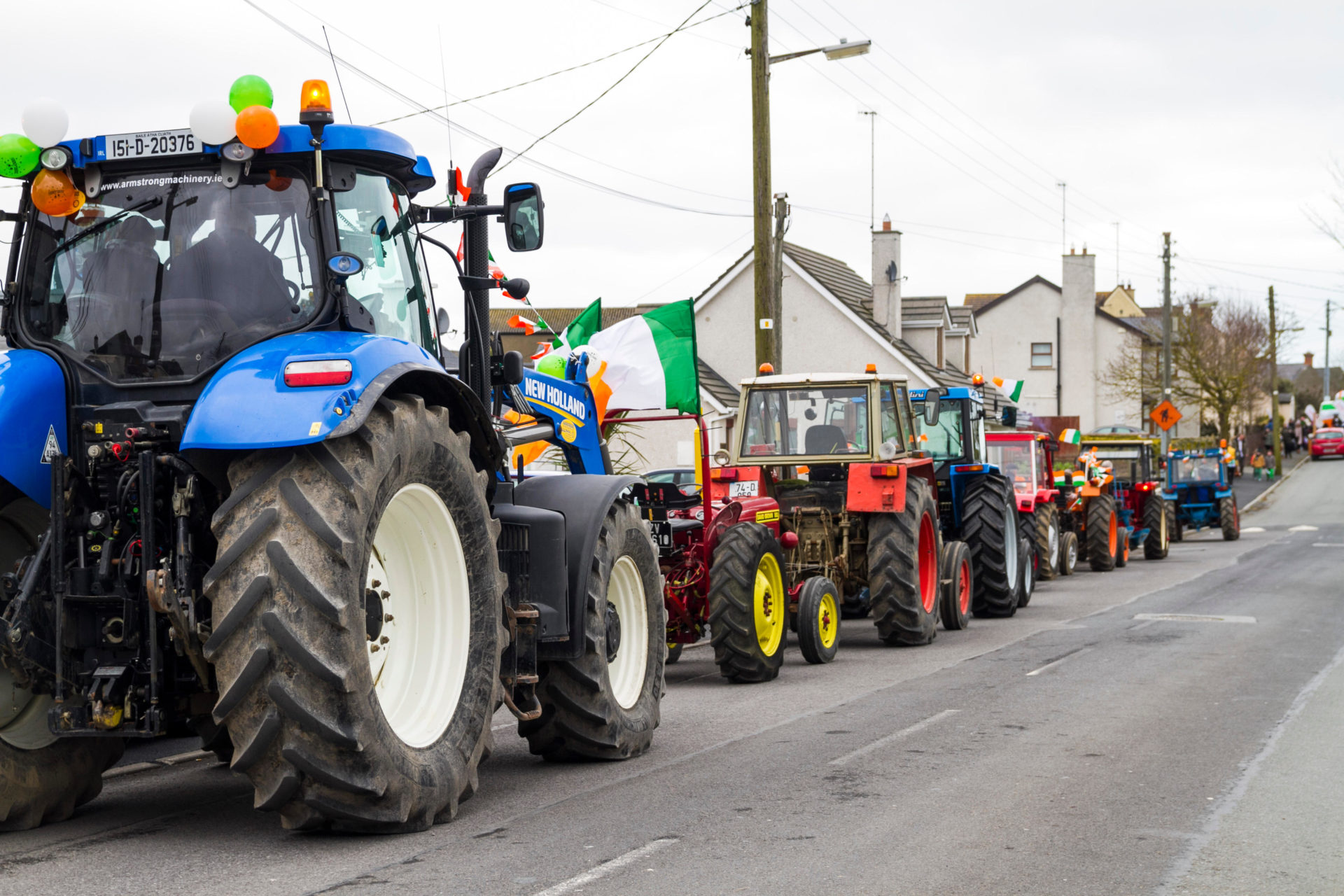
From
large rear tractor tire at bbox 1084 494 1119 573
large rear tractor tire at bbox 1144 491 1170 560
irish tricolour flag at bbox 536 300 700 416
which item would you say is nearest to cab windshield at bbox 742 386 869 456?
irish tricolour flag at bbox 536 300 700 416

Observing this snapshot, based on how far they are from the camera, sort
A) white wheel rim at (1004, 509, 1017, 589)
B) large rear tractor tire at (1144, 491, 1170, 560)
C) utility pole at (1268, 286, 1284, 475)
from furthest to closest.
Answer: utility pole at (1268, 286, 1284, 475), large rear tractor tire at (1144, 491, 1170, 560), white wheel rim at (1004, 509, 1017, 589)

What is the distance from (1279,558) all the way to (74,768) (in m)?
24.1

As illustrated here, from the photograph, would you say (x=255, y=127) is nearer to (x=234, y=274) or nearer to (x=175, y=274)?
(x=234, y=274)

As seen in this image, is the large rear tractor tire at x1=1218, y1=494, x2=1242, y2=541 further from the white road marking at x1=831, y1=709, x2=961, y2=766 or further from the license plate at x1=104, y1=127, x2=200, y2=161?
the license plate at x1=104, y1=127, x2=200, y2=161

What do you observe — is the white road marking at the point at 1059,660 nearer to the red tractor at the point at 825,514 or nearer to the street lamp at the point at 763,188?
the red tractor at the point at 825,514

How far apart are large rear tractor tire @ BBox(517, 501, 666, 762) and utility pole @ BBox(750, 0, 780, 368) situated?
9.49m

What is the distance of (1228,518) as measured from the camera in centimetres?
3253

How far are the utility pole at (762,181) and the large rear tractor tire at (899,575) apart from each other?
172 inches

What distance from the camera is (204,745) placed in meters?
6.04

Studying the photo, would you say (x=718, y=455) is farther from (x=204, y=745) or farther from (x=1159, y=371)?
(x=1159, y=371)

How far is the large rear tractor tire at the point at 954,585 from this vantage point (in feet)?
47.5

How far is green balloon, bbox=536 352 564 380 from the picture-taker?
8.72 metres

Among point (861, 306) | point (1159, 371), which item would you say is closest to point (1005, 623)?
→ point (861, 306)

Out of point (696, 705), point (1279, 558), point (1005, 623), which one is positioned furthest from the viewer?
point (1279, 558)
